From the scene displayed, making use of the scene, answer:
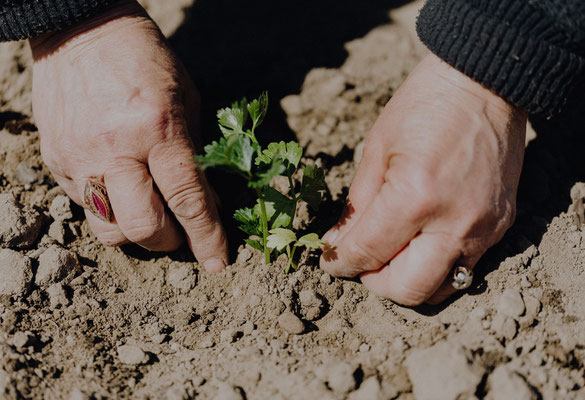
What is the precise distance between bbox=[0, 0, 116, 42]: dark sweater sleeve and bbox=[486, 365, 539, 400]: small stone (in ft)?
8.81

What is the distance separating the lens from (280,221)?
2.70 meters

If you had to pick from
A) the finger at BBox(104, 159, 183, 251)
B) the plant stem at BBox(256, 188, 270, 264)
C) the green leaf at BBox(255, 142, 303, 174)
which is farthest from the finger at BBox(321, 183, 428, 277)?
the finger at BBox(104, 159, 183, 251)

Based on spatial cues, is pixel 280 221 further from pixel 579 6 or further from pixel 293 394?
pixel 579 6

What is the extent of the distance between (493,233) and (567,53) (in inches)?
35.7

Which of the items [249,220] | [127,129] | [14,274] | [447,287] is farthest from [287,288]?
[14,274]

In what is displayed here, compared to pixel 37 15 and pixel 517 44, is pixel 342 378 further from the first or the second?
pixel 37 15

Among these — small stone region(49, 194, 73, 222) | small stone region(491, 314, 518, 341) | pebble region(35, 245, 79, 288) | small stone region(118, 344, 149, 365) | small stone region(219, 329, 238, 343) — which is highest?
small stone region(49, 194, 73, 222)

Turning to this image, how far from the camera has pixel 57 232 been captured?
9.65 ft

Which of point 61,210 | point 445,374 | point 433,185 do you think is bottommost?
point 445,374

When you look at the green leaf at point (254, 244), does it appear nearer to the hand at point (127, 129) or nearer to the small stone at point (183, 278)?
the hand at point (127, 129)

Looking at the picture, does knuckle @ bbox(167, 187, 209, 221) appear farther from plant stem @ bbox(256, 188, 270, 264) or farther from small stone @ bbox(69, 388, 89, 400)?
small stone @ bbox(69, 388, 89, 400)

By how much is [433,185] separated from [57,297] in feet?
6.61

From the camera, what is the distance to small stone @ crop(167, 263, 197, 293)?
2.83 meters

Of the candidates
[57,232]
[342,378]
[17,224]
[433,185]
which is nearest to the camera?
[342,378]
